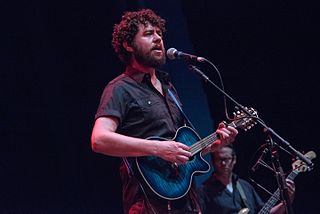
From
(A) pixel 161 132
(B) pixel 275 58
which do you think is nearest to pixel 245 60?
(B) pixel 275 58

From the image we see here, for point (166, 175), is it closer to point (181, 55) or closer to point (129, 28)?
point (181, 55)

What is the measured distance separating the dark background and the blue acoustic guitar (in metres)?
0.99

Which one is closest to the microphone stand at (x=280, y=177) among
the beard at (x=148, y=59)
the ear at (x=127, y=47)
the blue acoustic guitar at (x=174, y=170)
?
the blue acoustic guitar at (x=174, y=170)

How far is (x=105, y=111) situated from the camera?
9.19 ft

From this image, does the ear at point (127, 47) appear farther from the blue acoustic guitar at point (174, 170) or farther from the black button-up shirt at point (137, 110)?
the blue acoustic guitar at point (174, 170)

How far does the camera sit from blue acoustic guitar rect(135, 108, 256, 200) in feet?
8.93

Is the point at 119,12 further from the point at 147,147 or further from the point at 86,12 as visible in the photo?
the point at 147,147

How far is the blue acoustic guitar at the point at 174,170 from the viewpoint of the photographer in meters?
2.72

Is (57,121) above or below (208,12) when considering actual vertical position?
below

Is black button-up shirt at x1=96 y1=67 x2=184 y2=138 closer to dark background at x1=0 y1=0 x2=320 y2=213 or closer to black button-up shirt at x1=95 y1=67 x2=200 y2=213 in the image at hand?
black button-up shirt at x1=95 y1=67 x2=200 y2=213

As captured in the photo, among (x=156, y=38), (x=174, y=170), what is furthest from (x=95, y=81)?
(x=174, y=170)

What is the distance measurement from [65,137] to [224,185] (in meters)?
1.50

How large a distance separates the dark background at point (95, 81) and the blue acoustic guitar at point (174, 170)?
99 centimetres

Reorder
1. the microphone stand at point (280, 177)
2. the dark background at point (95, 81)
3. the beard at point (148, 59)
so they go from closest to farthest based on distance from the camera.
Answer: the microphone stand at point (280, 177) → the beard at point (148, 59) → the dark background at point (95, 81)
